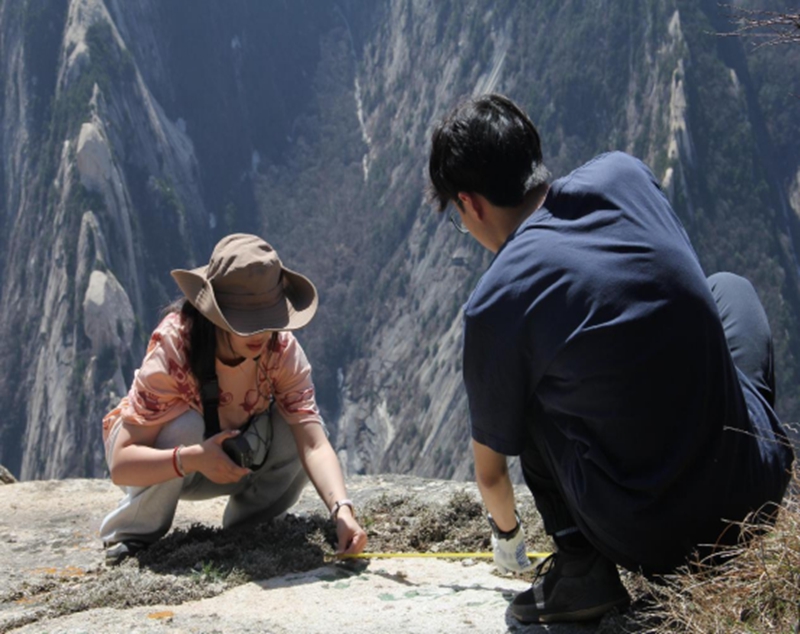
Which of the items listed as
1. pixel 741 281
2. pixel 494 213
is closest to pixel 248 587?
pixel 494 213

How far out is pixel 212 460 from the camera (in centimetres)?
473

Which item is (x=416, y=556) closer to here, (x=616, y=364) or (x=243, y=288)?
(x=243, y=288)

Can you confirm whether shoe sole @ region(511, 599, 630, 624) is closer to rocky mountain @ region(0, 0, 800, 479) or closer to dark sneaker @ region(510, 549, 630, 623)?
dark sneaker @ region(510, 549, 630, 623)

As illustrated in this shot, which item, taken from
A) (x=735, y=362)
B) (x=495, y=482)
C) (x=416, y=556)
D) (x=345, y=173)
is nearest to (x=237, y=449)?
(x=416, y=556)

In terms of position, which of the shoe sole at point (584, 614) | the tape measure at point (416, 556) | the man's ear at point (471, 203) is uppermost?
the man's ear at point (471, 203)

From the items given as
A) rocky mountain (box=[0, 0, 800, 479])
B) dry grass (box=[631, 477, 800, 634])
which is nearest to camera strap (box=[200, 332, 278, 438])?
dry grass (box=[631, 477, 800, 634])

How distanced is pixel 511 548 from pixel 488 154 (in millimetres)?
1485

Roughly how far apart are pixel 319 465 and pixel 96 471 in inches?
2639

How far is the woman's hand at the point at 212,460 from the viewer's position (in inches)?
186

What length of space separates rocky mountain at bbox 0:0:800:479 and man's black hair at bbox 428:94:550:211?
201 feet

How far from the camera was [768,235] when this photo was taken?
6894 cm

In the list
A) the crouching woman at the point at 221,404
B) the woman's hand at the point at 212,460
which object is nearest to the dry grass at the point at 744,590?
the crouching woman at the point at 221,404

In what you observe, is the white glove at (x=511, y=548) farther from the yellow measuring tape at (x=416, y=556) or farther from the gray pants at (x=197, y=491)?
the gray pants at (x=197, y=491)

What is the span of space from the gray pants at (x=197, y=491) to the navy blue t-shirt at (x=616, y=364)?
6.63 ft
